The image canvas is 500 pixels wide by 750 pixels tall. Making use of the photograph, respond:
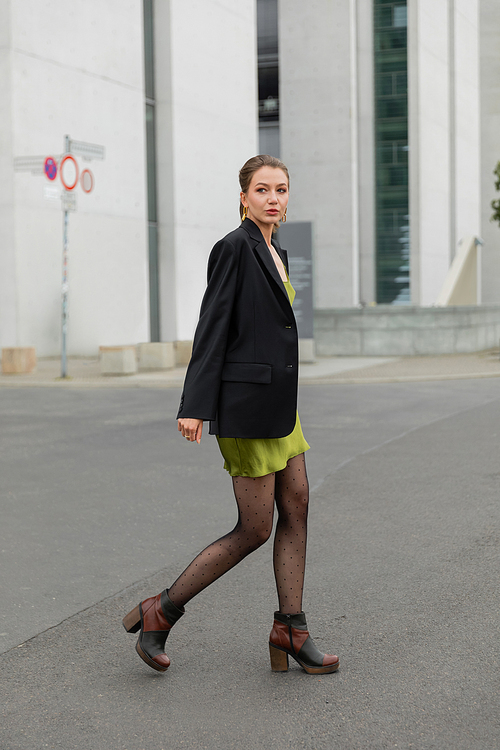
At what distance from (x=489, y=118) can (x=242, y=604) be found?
47.8 m

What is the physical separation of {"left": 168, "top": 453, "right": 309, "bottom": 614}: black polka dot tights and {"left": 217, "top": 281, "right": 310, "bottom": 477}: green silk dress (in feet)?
0.14

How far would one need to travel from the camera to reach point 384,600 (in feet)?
13.6

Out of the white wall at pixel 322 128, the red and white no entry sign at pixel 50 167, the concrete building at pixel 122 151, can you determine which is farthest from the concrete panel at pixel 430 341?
the white wall at pixel 322 128

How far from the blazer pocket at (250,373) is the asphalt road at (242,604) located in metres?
1.09

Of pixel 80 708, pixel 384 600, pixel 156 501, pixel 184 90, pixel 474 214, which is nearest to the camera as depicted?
pixel 80 708

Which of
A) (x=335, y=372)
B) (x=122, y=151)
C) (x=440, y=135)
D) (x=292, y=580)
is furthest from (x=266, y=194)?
(x=440, y=135)

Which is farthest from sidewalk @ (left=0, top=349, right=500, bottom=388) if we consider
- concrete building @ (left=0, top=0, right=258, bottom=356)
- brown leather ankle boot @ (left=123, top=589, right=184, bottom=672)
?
brown leather ankle boot @ (left=123, top=589, right=184, bottom=672)

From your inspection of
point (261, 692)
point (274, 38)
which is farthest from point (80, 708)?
point (274, 38)

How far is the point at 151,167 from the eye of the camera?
25828 millimetres

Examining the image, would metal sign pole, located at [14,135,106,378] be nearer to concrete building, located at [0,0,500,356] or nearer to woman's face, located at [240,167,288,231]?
concrete building, located at [0,0,500,356]

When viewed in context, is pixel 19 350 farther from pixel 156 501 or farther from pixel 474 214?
pixel 474 214

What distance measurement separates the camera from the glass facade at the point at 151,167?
84.1 feet

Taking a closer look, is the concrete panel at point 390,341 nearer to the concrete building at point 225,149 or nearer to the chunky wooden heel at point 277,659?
the concrete building at point 225,149

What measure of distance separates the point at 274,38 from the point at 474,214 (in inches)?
517
